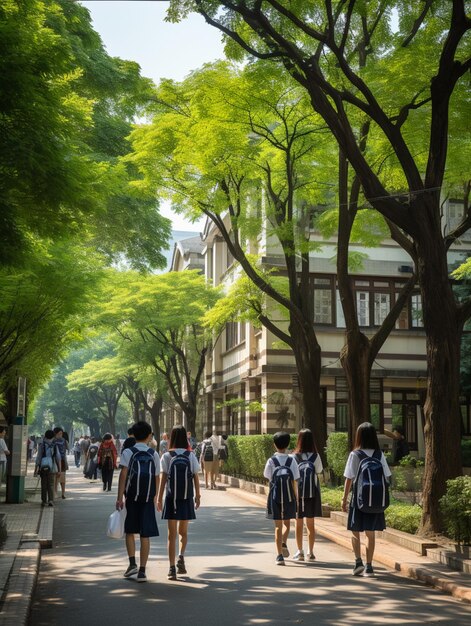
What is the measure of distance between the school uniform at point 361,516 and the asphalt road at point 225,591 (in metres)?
0.60

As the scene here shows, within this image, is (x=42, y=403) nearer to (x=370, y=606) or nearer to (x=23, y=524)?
(x=23, y=524)

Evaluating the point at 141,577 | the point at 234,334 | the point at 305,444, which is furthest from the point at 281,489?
the point at 234,334

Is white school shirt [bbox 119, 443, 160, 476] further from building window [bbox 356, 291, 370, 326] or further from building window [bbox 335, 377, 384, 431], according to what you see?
building window [bbox 356, 291, 370, 326]

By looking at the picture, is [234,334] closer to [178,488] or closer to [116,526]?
[178,488]

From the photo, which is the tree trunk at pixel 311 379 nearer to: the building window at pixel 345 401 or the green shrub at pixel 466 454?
the green shrub at pixel 466 454

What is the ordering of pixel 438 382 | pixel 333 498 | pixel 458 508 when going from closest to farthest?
pixel 458 508 → pixel 438 382 → pixel 333 498

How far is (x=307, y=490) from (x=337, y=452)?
7990 millimetres

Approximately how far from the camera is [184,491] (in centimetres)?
1051

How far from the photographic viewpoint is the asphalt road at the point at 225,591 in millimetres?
8078

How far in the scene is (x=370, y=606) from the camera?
8.60 meters

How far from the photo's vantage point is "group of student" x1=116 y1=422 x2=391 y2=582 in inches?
395

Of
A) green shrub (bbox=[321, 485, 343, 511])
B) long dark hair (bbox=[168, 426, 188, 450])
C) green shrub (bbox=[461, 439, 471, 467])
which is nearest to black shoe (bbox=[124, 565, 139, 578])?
long dark hair (bbox=[168, 426, 188, 450])

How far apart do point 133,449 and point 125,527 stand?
0.88 metres

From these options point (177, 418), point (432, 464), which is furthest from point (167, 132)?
point (177, 418)
